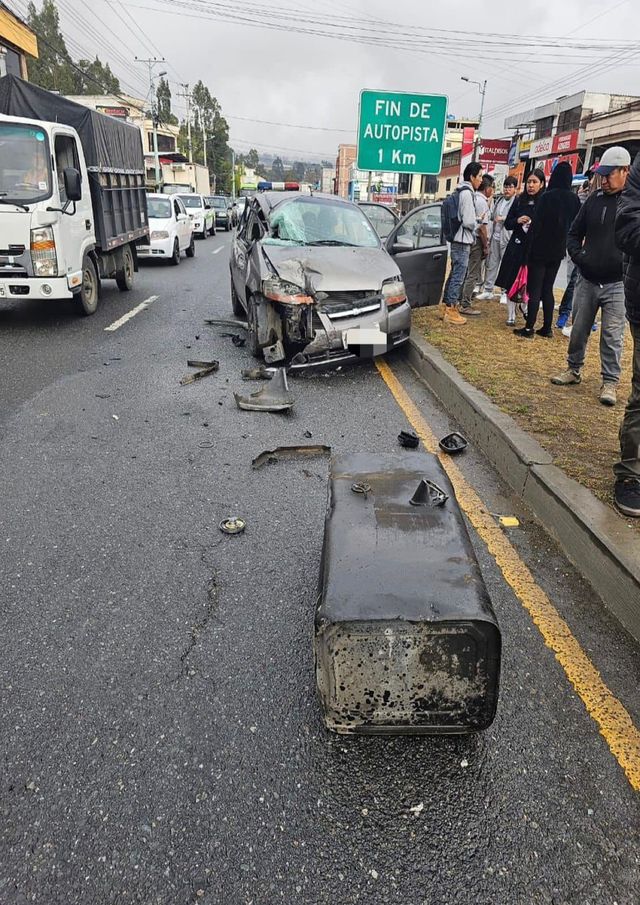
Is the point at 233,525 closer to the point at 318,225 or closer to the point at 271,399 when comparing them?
the point at 271,399

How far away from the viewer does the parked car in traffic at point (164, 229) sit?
52.2 feet

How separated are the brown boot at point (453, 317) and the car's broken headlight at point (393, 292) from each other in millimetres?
1670

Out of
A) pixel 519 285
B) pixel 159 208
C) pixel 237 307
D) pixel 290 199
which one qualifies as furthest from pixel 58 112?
pixel 159 208

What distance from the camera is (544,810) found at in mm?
1869

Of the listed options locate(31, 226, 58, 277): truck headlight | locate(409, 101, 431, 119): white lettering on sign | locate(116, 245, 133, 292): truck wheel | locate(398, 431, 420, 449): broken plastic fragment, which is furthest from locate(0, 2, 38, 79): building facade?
locate(398, 431, 420, 449): broken plastic fragment

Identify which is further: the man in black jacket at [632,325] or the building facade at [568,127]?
the building facade at [568,127]

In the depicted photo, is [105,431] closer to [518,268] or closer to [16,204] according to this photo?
[16,204]

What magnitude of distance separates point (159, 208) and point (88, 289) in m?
8.48

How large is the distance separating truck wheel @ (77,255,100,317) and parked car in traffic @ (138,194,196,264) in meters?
6.66

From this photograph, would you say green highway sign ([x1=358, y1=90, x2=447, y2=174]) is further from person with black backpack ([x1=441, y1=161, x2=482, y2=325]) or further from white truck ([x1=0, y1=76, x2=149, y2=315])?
white truck ([x1=0, y1=76, x2=149, y2=315])

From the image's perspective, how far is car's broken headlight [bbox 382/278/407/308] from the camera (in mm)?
6789

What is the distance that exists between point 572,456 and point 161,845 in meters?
3.36

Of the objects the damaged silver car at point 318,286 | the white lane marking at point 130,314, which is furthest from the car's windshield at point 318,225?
the white lane marking at point 130,314

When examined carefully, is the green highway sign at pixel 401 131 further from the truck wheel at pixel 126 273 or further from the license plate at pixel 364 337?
the license plate at pixel 364 337
